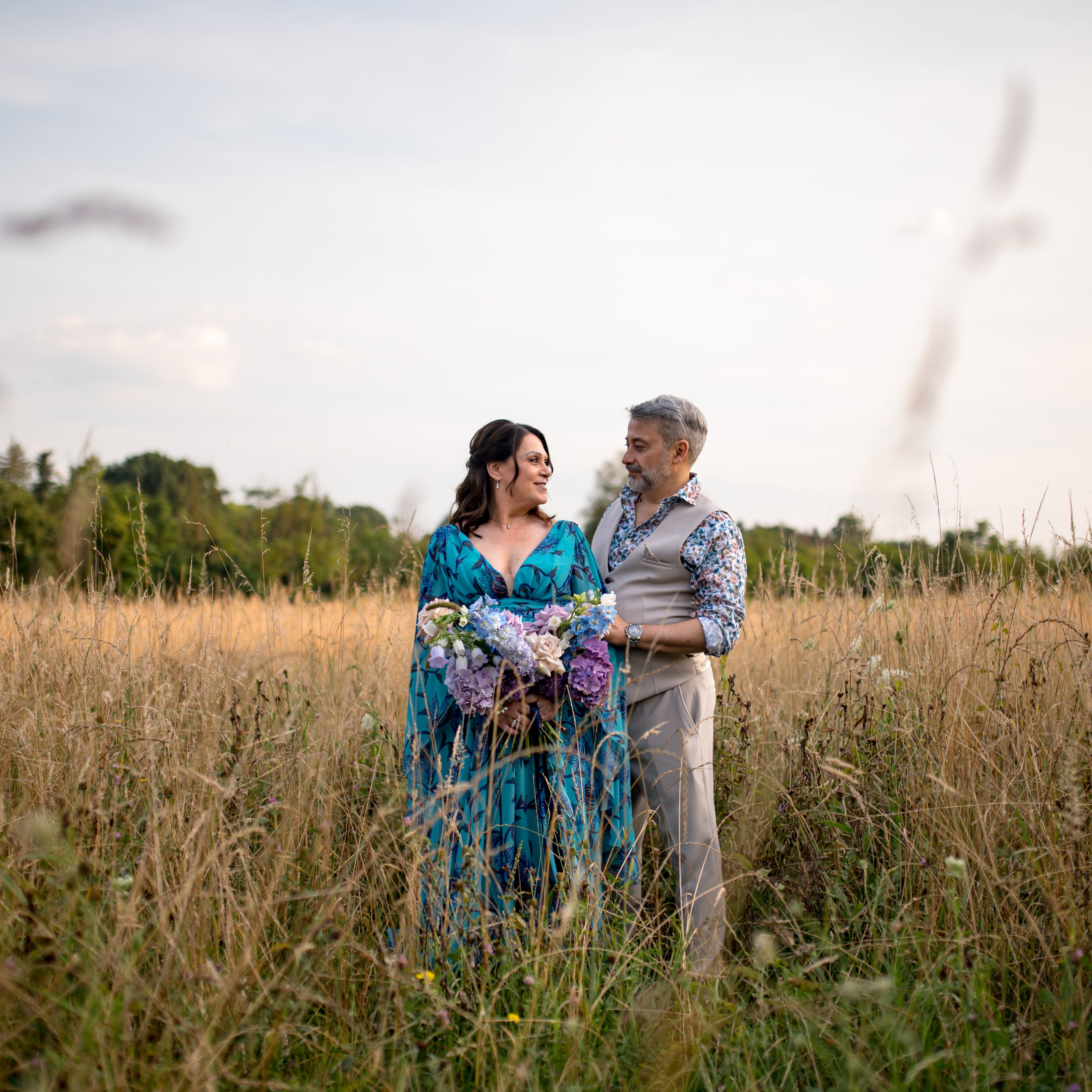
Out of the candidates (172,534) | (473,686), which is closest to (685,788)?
(473,686)

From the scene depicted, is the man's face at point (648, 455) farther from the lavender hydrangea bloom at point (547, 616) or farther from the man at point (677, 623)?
the lavender hydrangea bloom at point (547, 616)

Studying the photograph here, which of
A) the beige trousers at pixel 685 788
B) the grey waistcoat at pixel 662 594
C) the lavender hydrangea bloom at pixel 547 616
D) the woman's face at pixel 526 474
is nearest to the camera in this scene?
the lavender hydrangea bloom at pixel 547 616

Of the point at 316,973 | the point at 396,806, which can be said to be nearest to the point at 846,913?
the point at 396,806

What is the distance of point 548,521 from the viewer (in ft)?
12.3

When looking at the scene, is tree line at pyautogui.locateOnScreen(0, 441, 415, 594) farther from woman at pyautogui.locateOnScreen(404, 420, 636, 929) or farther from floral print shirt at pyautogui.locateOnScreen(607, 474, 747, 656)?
floral print shirt at pyautogui.locateOnScreen(607, 474, 747, 656)

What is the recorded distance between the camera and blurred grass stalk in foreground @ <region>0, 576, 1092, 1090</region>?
2025 millimetres

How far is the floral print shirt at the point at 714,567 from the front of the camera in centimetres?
329

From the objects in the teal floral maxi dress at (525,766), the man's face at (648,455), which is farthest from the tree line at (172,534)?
Result: the man's face at (648,455)

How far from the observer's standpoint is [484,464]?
12.0ft

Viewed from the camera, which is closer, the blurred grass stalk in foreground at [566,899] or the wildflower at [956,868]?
the blurred grass stalk in foreground at [566,899]

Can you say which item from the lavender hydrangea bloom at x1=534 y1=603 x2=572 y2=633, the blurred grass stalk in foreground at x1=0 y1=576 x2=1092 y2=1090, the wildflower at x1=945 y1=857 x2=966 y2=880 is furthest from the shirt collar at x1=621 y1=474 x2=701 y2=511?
the wildflower at x1=945 y1=857 x2=966 y2=880

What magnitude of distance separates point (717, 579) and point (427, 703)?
126 cm

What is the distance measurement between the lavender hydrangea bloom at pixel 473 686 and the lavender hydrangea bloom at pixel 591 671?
0.30 meters

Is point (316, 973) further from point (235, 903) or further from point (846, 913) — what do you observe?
point (846, 913)
